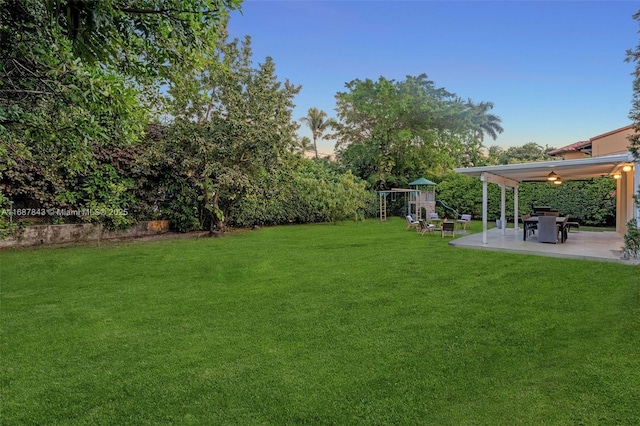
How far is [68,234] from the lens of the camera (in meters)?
11.9

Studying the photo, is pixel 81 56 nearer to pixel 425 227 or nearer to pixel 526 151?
pixel 425 227

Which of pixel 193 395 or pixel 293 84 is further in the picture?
pixel 293 84

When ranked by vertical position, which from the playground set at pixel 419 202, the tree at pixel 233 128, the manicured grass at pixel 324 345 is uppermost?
the tree at pixel 233 128

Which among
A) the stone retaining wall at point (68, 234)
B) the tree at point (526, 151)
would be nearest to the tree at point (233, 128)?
the stone retaining wall at point (68, 234)

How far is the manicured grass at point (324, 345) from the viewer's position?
111 inches

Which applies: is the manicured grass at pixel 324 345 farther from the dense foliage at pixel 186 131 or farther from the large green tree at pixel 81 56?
the large green tree at pixel 81 56

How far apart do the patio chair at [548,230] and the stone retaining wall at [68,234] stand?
14.2 metres

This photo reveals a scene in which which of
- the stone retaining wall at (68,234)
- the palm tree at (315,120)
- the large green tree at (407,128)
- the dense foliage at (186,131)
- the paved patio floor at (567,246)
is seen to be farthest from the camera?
the palm tree at (315,120)

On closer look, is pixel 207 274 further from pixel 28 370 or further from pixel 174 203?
pixel 174 203

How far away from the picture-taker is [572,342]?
12.9ft

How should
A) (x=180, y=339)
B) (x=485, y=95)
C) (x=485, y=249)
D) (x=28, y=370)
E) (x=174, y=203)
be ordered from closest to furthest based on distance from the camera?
1. (x=28, y=370)
2. (x=180, y=339)
3. (x=485, y=249)
4. (x=174, y=203)
5. (x=485, y=95)

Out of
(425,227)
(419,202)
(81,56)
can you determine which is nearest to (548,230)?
(425,227)

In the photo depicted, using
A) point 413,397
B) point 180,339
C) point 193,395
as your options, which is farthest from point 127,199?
point 413,397

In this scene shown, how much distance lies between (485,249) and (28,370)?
1017 cm
